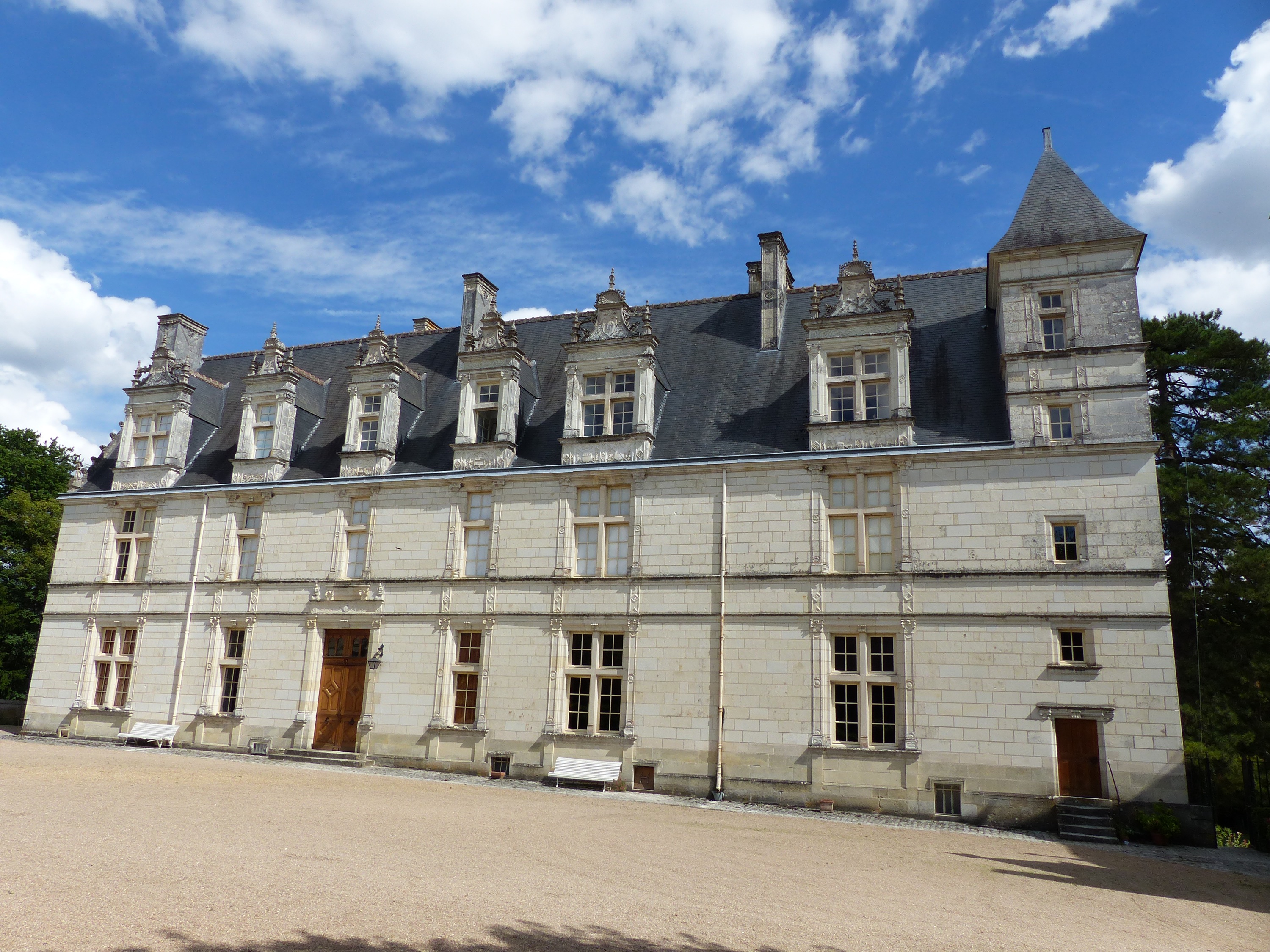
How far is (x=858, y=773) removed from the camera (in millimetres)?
17594

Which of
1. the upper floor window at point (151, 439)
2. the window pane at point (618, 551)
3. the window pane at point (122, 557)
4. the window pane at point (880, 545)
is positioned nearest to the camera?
the window pane at point (880, 545)

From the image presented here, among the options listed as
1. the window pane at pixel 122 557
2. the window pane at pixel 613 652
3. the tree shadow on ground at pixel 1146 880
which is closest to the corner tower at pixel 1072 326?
the tree shadow on ground at pixel 1146 880

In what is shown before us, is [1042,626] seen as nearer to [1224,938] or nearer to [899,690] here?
[899,690]

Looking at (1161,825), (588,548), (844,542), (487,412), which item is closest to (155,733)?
(487,412)

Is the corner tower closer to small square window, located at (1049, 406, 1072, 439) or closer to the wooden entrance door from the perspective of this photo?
small square window, located at (1049, 406, 1072, 439)

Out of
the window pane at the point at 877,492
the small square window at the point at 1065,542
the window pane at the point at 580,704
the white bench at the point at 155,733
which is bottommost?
the white bench at the point at 155,733

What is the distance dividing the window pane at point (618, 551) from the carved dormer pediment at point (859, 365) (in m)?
4.78

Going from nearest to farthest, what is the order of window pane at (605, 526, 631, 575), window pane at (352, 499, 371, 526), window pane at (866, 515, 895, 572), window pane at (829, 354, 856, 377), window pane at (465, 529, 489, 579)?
window pane at (866, 515, 895, 572)
window pane at (829, 354, 856, 377)
window pane at (605, 526, 631, 575)
window pane at (465, 529, 489, 579)
window pane at (352, 499, 371, 526)

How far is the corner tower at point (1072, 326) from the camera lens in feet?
58.4

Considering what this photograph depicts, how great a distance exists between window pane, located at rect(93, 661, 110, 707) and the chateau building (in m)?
0.19

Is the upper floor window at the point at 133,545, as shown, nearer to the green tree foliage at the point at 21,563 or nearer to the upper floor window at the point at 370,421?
the upper floor window at the point at 370,421

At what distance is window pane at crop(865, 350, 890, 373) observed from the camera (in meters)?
19.7

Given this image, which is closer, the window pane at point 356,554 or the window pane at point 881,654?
the window pane at point 881,654

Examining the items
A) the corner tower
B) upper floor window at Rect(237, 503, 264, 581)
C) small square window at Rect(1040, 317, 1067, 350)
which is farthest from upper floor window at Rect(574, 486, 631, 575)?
small square window at Rect(1040, 317, 1067, 350)
